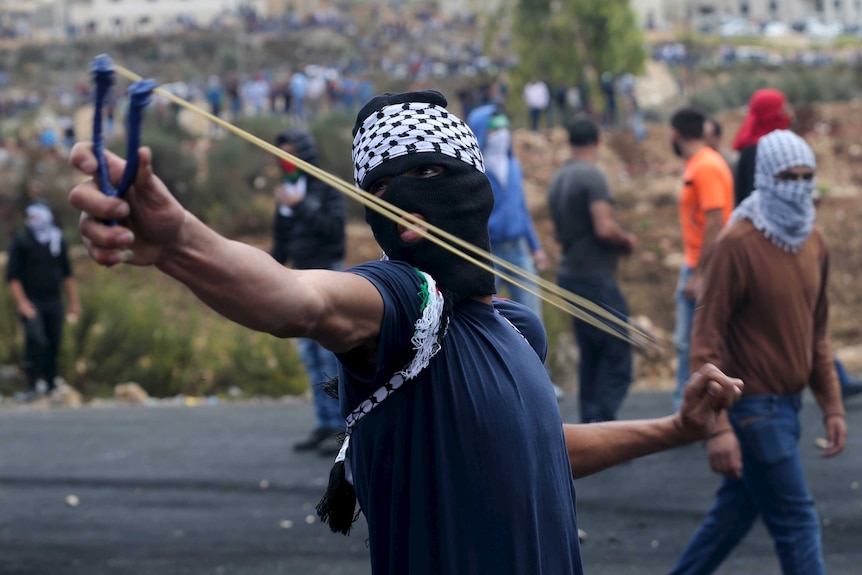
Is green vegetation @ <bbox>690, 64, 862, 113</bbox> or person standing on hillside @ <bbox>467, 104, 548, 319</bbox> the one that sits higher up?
person standing on hillside @ <bbox>467, 104, 548, 319</bbox>

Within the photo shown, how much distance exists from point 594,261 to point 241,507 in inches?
102

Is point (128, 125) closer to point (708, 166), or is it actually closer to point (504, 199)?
point (708, 166)

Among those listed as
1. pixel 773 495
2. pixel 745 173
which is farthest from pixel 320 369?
pixel 773 495

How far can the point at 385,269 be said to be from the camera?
8.36ft

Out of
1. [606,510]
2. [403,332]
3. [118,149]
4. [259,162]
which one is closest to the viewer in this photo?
[403,332]

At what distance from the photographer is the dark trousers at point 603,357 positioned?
7895 mm

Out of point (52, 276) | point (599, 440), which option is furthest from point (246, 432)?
point (599, 440)

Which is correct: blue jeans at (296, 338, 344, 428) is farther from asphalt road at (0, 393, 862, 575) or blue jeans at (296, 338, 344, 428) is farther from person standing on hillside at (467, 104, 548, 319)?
person standing on hillside at (467, 104, 548, 319)

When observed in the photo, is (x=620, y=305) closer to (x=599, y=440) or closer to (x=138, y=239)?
(x=599, y=440)

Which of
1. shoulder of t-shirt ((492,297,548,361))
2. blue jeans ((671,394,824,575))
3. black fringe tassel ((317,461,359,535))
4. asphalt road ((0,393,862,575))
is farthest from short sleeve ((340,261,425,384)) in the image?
asphalt road ((0,393,862,575))

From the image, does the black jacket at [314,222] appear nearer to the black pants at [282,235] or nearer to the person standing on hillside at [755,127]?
the black pants at [282,235]

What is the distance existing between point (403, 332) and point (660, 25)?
93.8m

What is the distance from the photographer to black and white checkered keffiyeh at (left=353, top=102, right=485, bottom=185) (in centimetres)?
267

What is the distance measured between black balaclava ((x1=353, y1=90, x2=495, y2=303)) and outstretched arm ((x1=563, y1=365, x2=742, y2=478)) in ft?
1.92
